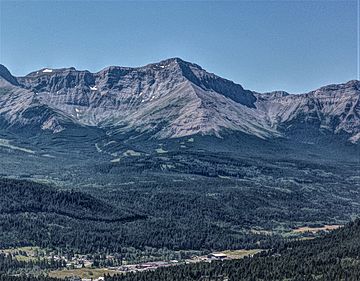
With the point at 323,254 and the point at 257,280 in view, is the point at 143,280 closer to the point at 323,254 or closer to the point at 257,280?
the point at 257,280

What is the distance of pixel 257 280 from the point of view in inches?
6639

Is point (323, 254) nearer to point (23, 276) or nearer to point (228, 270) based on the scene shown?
point (228, 270)

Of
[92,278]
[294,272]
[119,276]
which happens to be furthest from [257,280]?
[92,278]

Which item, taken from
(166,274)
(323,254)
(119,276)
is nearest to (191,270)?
(166,274)

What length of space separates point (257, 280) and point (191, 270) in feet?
78.0

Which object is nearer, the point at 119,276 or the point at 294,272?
the point at 294,272

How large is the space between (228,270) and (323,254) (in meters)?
26.4

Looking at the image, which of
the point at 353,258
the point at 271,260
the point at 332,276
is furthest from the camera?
the point at 271,260

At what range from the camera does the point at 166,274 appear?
184 m

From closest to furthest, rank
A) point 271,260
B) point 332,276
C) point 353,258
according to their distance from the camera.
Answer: point 332,276 < point 353,258 < point 271,260

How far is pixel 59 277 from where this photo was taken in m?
198

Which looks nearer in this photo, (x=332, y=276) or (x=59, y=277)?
(x=332, y=276)

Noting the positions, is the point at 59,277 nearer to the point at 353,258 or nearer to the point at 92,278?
the point at 92,278

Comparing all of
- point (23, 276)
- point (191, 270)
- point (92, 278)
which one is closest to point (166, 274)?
point (191, 270)
